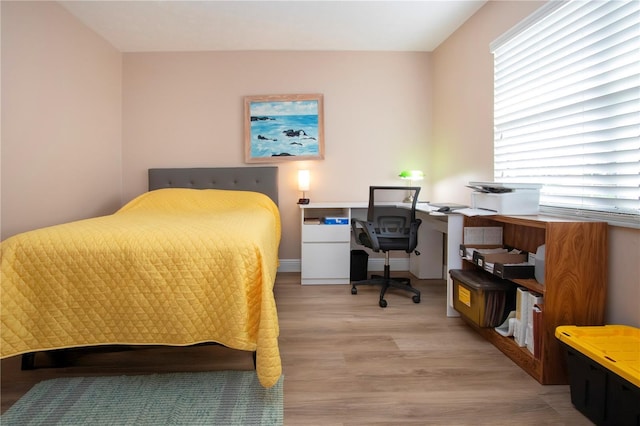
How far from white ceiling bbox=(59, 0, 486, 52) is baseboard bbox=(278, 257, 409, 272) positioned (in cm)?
227

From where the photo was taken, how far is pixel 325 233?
3.23 m

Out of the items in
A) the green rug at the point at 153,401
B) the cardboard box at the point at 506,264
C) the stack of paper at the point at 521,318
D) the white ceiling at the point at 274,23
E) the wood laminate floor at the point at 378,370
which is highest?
the white ceiling at the point at 274,23

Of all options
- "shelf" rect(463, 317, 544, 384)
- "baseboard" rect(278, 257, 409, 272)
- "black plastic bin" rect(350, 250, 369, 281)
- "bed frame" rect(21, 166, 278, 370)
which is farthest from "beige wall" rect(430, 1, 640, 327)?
"bed frame" rect(21, 166, 278, 370)

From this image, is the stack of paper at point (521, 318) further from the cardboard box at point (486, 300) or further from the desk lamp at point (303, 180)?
the desk lamp at point (303, 180)

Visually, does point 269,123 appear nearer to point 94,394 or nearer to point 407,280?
point 407,280

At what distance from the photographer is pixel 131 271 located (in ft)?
4.92

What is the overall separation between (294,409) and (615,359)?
1.22 metres

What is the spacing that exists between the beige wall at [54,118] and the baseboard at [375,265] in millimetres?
1872

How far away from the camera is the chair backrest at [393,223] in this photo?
2748 mm

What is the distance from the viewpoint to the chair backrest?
2.75 metres

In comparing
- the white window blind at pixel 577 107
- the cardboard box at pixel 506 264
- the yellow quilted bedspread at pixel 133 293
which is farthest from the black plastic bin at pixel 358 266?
the yellow quilted bedspread at pixel 133 293

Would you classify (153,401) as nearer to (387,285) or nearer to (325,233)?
(387,285)

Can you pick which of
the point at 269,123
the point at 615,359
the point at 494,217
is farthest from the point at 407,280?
the point at 269,123

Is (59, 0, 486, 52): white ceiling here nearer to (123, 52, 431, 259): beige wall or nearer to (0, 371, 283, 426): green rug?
(123, 52, 431, 259): beige wall
